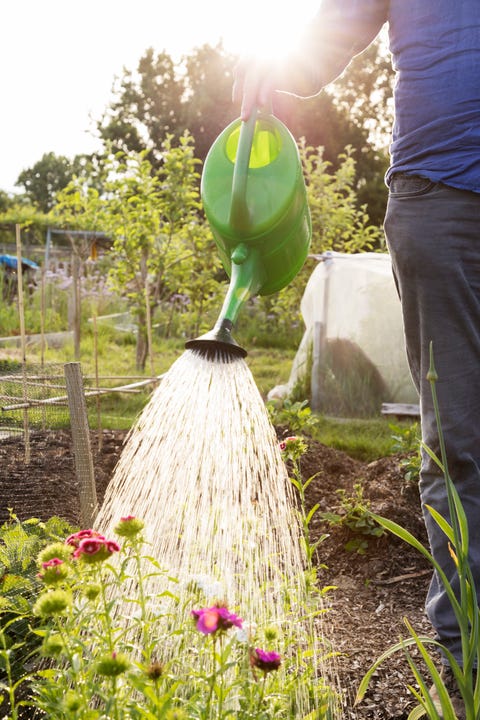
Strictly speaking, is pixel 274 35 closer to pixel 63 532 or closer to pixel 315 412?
pixel 63 532

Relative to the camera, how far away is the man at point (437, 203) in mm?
1326

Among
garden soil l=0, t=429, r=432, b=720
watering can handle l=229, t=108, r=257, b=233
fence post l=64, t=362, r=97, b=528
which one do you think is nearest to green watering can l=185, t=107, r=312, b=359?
watering can handle l=229, t=108, r=257, b=233

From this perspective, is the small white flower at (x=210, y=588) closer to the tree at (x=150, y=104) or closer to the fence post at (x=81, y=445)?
the fence post at (x=81, y=445)

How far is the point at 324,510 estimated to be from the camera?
300 cm

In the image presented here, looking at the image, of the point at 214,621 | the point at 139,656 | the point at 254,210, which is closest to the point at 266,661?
the point at 214,621

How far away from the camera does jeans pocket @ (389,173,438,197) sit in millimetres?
1384

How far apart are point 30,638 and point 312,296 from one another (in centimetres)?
410

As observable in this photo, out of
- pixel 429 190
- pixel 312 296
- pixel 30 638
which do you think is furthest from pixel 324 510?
pixel 312 296

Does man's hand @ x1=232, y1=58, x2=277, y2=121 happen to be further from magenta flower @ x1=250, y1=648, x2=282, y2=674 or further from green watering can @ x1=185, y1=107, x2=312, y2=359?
magenta flower @ x1=250, y1=648, x2=282, y2=674

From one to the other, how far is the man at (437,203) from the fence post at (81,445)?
114 cm

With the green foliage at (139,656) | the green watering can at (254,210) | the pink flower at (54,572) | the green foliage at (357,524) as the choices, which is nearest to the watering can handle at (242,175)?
the green watering can at (254,210)

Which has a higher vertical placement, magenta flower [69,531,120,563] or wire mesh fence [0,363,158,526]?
magenta flower [69,531,120,563]

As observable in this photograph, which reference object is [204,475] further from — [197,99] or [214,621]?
[197,99]

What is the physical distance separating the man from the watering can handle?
4 cm
